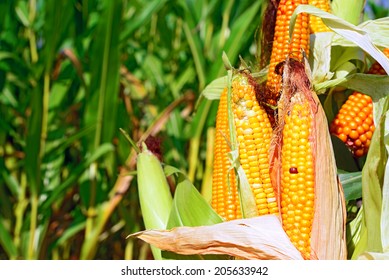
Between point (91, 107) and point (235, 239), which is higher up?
point (91, 107)

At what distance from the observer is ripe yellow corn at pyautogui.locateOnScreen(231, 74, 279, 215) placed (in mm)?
670

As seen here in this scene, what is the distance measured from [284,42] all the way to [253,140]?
0.50 ft

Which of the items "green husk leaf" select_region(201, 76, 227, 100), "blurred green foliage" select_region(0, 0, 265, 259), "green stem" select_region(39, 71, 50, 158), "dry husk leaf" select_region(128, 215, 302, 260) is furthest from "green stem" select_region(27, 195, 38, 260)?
"dry husk leaf" select_region(128, 215, 302, 260)

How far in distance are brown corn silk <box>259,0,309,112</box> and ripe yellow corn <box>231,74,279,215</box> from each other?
4 centimetres

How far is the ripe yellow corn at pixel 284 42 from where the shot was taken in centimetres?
74

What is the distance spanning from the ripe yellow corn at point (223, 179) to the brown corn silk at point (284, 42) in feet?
0.20

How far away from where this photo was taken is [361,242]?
0.70 m

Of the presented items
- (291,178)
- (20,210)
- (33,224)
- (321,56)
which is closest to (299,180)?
(291,178)

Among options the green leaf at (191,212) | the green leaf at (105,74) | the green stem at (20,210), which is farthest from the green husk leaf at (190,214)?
the green stem at (20,210)

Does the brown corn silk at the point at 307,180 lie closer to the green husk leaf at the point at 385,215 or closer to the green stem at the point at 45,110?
the green husk leaf at the point at 385,215

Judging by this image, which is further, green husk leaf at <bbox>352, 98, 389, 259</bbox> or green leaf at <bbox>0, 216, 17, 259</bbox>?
green leaf at <bbox>0, 216, 17, 259</bbox>

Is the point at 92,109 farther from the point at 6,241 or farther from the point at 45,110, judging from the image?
the point at 6,241

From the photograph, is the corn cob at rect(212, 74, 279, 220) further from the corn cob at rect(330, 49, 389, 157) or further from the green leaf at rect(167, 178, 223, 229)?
the corn cob at rect(330, 49, 389, 157)

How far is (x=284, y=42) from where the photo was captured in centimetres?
75
